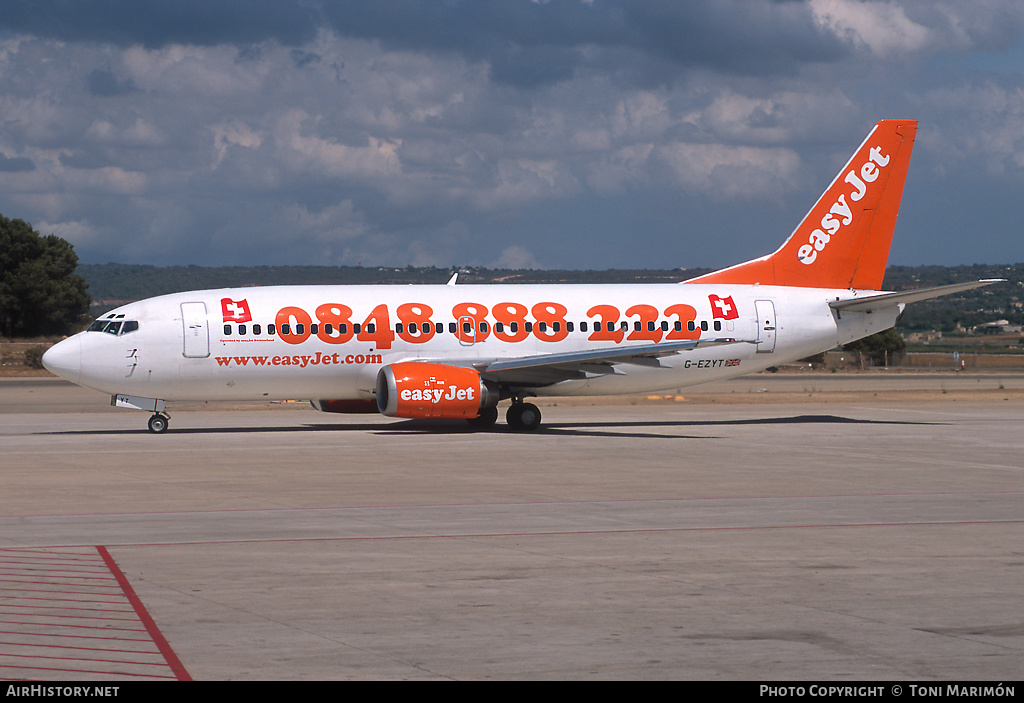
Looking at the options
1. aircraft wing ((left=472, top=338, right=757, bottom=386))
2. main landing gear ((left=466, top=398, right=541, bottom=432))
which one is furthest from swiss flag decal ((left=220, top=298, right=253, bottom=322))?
main landing gear ((left=466, top=398, right=541, bottom=432))

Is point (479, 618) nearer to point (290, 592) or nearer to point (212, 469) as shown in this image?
point (290, 592)

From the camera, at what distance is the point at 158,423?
32.0 m

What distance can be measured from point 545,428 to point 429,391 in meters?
4.74

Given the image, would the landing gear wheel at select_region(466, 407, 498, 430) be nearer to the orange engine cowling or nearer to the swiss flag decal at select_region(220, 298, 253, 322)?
the orange engine cowling

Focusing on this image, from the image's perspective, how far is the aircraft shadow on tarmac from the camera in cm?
3189

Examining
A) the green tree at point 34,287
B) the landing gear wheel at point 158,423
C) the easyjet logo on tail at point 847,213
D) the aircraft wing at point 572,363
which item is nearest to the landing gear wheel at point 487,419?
the aircraft wing at point 572,363

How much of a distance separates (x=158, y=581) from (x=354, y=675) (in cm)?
424

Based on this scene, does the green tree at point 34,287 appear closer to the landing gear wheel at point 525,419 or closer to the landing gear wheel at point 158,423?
the landing gear wheel at point 158,423

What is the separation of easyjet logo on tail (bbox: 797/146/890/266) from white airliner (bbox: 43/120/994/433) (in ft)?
0.15

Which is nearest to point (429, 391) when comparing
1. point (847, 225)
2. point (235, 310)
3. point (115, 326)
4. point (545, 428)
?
point (545, 428)

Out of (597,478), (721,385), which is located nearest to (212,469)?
(597,478)

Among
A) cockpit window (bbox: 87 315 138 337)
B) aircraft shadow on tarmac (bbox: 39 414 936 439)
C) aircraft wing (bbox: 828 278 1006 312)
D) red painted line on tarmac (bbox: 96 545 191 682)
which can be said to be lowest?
red painted line on tarmac (bbox: 96 545 191 682)

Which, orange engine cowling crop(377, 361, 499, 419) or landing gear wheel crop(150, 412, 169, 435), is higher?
orange engine cowling crop(377, 361, 499, 419)

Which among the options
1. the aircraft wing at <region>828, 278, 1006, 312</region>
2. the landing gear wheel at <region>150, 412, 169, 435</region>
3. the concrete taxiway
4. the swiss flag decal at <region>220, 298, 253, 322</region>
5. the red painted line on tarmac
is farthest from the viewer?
the aircraft wing at <region>828, 278, 1006, 312</region>
